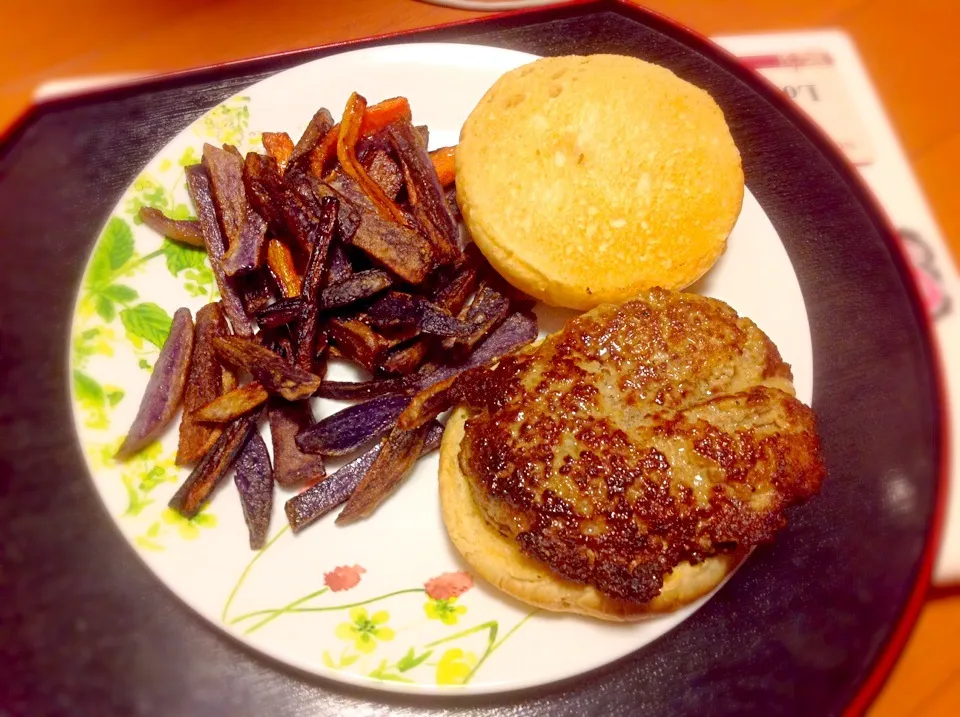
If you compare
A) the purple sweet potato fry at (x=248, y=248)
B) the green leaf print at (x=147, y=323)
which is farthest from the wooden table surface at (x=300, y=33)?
the green leaf print at (x=147, y=323)

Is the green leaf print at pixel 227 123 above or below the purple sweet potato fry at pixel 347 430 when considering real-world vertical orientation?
above

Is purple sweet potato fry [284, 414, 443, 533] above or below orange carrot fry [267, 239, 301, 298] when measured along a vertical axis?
below

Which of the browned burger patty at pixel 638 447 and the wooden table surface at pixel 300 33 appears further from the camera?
the wooden table surface at pixel 300 33

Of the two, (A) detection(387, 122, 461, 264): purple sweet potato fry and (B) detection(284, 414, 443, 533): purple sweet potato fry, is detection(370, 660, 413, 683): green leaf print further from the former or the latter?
(A) detection(387, 122, 461, 264): purple sweet potato fry

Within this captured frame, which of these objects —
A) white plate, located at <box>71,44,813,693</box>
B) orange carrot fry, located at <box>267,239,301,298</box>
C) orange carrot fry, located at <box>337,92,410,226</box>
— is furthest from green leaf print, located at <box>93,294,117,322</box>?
orange carrot fry, located at <box>337,92,410,226</box>

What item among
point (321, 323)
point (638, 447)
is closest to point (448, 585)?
point (638, 447)

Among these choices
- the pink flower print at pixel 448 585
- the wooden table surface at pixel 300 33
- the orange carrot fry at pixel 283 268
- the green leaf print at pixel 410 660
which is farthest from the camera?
the wooden table surface at pixel 300 33

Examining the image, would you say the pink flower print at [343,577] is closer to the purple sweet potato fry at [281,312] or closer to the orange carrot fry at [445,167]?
the purple sweet potato fry at [281,312]
